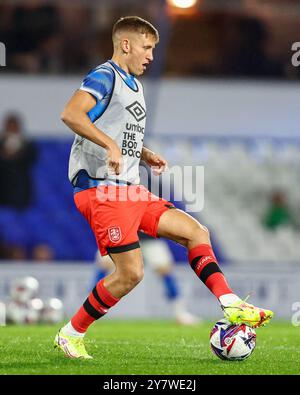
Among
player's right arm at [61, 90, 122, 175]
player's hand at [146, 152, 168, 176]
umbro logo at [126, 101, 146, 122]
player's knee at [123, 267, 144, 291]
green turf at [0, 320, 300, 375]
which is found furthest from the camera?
player's hand at [146, 152, 168, 176]

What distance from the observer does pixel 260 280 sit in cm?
1466

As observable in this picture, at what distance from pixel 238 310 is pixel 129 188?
3.68 ft

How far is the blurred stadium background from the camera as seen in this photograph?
16469mm

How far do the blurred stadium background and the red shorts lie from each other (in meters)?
8.71

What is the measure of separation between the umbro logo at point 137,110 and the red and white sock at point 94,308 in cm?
111

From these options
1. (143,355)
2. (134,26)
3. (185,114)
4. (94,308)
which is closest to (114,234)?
(94,308)

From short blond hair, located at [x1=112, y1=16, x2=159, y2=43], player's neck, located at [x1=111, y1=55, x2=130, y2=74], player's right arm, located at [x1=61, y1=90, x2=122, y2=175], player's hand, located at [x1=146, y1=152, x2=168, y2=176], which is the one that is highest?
short blond hair, located at [x1=112, y1=16, x2=159, y2=43]

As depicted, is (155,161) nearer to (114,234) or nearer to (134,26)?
(114,234)

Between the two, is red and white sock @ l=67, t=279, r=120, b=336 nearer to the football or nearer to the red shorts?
the red shorts

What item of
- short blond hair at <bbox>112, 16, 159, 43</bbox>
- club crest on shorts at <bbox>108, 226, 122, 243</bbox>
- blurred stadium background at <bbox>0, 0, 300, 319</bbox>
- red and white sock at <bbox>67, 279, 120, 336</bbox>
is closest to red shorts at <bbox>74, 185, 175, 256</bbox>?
club crest on shorts at <bbox>108, 226, 122, 243</bbox>

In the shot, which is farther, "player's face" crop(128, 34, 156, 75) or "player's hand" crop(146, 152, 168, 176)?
"player's hand" crop(146, 152, 168, 176)

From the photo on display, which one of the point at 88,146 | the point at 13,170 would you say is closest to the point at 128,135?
the point at 88,146

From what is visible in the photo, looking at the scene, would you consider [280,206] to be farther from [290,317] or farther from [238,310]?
[238,310]

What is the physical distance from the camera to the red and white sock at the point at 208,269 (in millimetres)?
6922
